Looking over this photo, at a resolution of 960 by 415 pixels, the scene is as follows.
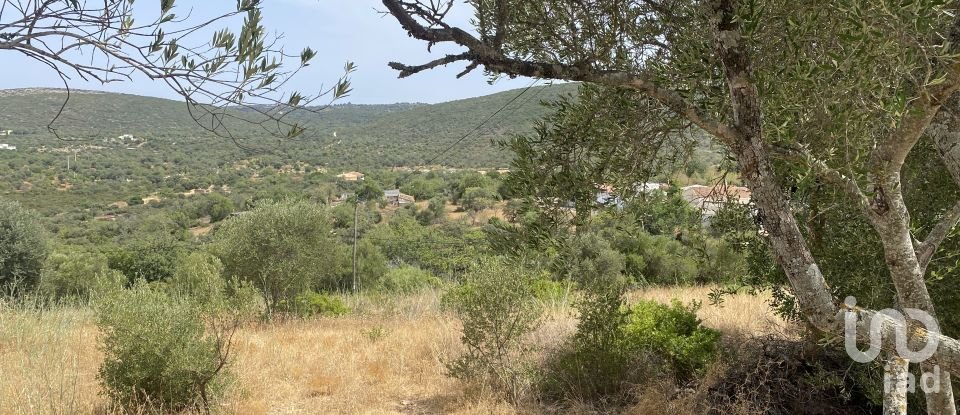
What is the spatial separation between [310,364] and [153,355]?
2.89m

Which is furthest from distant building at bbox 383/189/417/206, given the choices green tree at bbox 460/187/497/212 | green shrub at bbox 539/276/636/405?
green shrub at bbox 539/276/636/405

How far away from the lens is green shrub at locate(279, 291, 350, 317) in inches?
541

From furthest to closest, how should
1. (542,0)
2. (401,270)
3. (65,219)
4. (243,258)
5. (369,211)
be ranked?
(369,211)
(65,219)
(401,270)
(243,258)
(542,0)

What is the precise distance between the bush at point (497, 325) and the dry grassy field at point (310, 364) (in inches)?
12.1

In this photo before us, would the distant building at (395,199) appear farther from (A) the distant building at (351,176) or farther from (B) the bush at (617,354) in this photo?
(B) the bush at (617,354)

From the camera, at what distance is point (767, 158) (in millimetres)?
2465

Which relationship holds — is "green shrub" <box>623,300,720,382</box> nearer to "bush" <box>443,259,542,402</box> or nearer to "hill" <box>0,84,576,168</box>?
"bush" <box>443,259,542,402</box>

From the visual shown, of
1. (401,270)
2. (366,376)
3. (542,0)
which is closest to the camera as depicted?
(542,0)

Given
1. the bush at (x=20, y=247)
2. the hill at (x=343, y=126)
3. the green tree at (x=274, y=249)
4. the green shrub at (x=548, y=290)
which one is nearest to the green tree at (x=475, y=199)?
the hill at (x=343, y=126)

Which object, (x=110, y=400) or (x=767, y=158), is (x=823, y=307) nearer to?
(x=767, y=158)

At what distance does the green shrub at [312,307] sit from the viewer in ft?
45.1

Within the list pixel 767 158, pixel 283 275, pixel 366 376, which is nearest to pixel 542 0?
pixel 767 158

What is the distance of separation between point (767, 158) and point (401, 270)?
2529 centimetres

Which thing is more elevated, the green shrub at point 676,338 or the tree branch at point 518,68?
the tree branch at point 518,68
